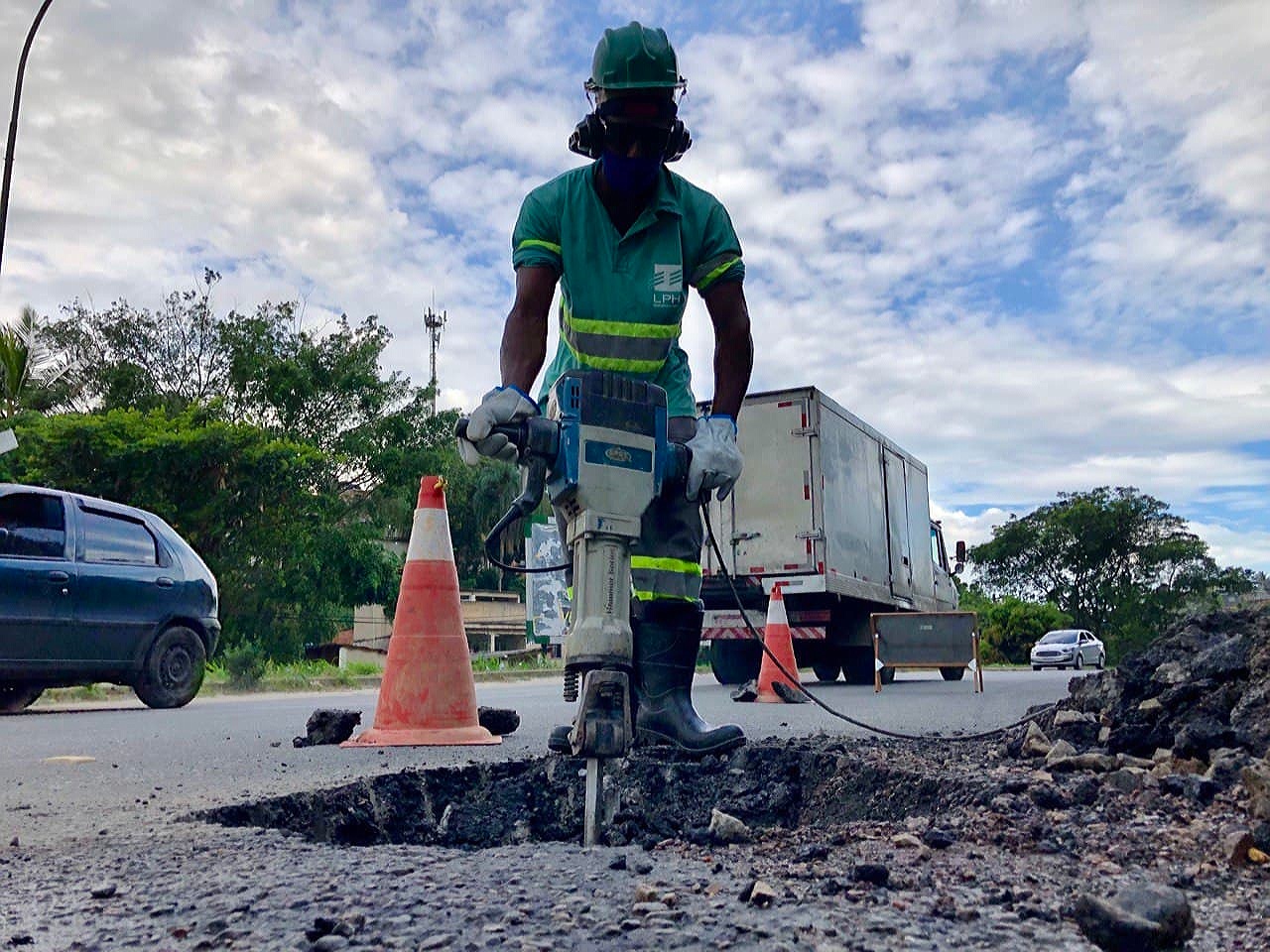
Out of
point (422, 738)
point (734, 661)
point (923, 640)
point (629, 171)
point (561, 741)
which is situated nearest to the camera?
point (629, 171)

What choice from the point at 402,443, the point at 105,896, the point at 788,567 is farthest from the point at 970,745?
the point at 402,443

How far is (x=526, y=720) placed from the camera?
20.9 ft

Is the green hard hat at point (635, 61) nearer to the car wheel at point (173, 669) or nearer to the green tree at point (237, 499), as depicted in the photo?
the car wheel at point (173, 669)

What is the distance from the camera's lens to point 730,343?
3.88m

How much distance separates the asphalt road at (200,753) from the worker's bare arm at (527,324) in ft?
4.73

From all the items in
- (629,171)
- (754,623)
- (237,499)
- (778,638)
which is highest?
(237,499)

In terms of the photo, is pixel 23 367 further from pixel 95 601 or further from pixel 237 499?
pixel 95 601

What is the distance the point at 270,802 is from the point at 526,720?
3349 mm

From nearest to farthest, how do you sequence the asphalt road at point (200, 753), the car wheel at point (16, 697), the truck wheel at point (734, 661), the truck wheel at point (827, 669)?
the asphalt road at point (200, 753), the car wheel at point (16, 697), the truck wheel at point (734, 661), the truck wheel at point (827, 669)

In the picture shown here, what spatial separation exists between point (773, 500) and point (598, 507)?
423 inches

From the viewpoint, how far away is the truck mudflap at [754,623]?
12.9 meters

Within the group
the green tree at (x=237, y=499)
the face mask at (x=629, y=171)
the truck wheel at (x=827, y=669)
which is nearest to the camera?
the face mask at (x=629, y=171)

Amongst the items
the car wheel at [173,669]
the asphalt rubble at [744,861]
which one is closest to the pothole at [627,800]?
the asphalt rubble at [744,861]

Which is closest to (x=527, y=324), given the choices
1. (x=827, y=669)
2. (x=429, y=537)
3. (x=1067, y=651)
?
(x=429, y=537)
